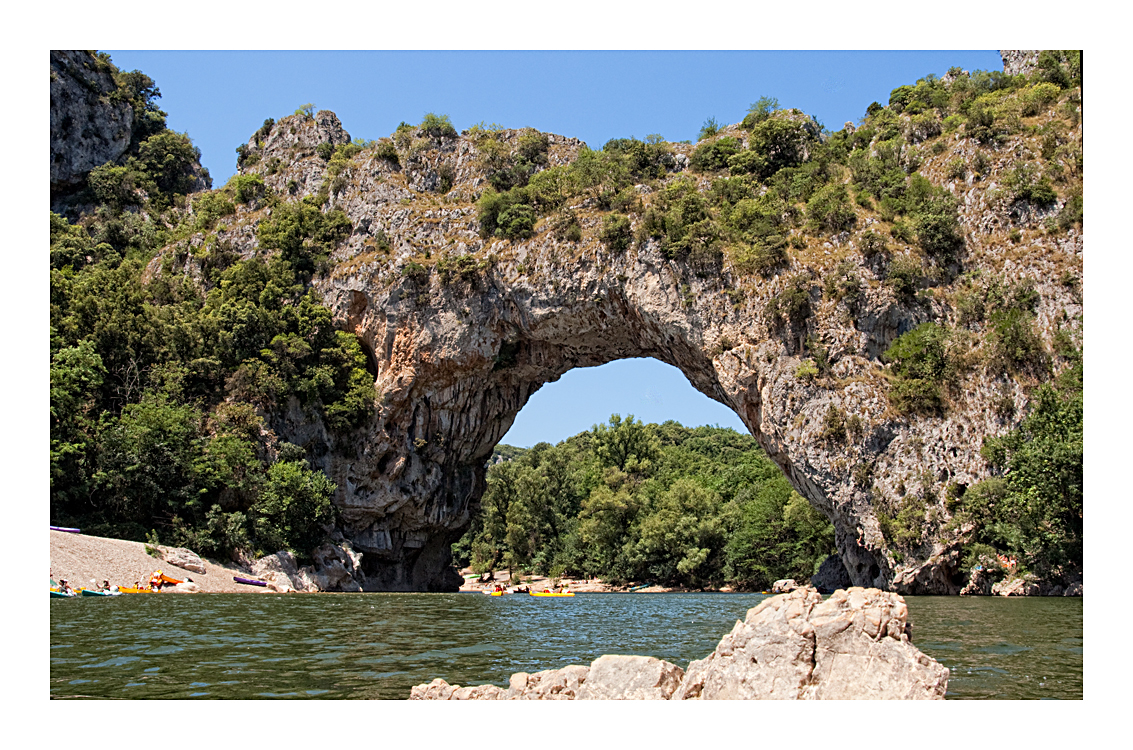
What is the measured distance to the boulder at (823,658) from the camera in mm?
6879

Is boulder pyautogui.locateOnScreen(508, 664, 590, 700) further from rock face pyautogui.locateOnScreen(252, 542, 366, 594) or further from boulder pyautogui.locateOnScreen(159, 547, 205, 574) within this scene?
boulder pyautogui.locateOnScreen(159, 547, 205, 574)

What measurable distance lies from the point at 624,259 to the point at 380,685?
26.4 metres

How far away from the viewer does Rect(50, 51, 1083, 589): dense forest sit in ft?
90.9

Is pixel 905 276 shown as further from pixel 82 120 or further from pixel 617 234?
pixel 82 120

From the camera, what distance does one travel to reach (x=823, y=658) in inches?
283

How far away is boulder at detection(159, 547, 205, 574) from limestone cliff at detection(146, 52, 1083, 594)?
8.38 meters

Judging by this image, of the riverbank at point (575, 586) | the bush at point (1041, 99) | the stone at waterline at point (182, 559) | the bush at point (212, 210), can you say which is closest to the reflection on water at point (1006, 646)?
the bush at point (1041, 99)

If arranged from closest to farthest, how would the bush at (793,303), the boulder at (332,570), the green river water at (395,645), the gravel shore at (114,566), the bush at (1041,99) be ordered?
the green river water at (395,645), the gravel shore at (114,566), the bush at (793,303), the bush at (1041,99), the boulder at (332,570)

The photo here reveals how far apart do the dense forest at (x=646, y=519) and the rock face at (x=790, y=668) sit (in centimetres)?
3616

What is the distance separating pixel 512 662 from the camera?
11305 mm

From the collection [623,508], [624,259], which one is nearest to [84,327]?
[624,259]

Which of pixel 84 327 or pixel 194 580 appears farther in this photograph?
pixel 84 327

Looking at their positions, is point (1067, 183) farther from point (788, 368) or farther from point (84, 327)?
point (84, 327)

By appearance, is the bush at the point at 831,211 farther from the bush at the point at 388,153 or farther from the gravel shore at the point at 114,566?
the gravel shore at the point at 114,566
